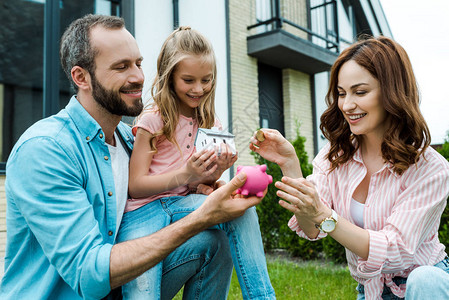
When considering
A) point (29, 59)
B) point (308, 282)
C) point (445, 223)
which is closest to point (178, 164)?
point (308, 282)

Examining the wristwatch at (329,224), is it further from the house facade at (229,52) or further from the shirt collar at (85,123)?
the shirt collar at (85,123)

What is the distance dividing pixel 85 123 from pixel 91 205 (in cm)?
42

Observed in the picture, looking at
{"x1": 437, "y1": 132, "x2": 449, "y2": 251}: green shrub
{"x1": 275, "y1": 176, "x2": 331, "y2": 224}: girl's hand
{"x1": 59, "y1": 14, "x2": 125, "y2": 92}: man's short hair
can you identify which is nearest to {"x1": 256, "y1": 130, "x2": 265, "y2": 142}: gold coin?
{"x1": 275, "y1": 176, "x2": 331, "y2": 224}: girl's hand

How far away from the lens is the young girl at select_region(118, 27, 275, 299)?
1827 millimetres

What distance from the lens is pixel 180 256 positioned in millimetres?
1983

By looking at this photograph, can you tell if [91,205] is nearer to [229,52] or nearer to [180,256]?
[180,256]

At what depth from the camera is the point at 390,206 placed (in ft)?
6.46

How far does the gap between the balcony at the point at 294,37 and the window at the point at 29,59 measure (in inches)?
121

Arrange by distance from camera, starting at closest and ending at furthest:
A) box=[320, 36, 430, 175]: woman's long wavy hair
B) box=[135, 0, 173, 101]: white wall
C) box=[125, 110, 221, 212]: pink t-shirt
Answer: box=[320, 36, 430, 175]: woman's long wavy hair < box=[125, 110, 221, 212]: pink t-shirt < box=[135, 0, 173, 101]: white wall

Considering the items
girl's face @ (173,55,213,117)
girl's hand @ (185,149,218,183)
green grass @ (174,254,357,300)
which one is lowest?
green grass @ (174,254,357,300)

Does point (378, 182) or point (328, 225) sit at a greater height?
point (378, 182)

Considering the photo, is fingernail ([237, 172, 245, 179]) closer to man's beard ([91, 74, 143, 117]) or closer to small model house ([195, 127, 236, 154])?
small model house ([195, 127, 236, 154])

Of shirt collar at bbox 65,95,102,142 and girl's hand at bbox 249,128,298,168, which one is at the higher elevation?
shirt collar at bbox 65,95,102,142

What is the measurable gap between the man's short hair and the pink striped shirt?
127cm
